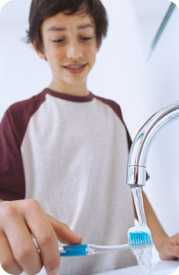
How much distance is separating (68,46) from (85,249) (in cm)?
28

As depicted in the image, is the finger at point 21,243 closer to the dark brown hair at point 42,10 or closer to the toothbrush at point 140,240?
the toothbrush at point 140,240

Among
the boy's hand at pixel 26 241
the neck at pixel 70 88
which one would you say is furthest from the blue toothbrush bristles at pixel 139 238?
the neck at pixel 70 88

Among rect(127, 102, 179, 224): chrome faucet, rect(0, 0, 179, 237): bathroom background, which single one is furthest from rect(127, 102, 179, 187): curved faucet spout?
rect(0, 0, 179, 237): bathroom background

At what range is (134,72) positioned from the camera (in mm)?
729

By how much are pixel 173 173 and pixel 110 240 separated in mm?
149

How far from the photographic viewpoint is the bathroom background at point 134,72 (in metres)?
0.67

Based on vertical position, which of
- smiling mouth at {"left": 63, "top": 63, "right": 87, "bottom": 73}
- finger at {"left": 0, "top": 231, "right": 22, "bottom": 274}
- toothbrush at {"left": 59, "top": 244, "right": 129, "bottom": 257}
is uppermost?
smiling mouth at {"left": 63, "top": 63, "right": 87, "bottom": 73}

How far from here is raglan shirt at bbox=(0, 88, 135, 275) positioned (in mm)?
642

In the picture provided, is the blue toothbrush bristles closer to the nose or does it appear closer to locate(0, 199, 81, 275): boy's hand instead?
locate(0, 199, 81, 275): boy's hand

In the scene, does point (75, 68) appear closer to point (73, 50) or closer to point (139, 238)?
point (73, 50)

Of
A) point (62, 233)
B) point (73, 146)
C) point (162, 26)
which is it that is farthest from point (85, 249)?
point (162, 26)

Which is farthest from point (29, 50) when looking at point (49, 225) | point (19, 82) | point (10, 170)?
point (49, 225)

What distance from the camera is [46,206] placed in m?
0.65

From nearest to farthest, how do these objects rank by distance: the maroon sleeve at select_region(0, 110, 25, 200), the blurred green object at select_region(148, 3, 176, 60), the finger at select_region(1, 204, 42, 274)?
the finger at select_region(1, 204, 42, 274) → the maroon sleeve at select_region(0, 110, 25, 200) → the blurred green object at select_region(148, 3, 176, 60)
